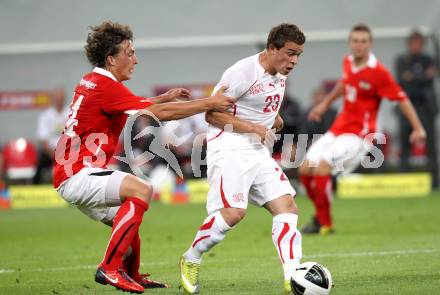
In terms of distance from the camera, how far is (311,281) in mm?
7828

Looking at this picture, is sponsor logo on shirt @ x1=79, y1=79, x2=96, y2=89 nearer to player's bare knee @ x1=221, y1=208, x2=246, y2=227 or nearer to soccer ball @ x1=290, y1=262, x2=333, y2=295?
player's bare knee @ x1=221, y1=208, x2=246, y2=227

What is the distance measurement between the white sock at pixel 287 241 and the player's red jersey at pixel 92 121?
59.7 inches

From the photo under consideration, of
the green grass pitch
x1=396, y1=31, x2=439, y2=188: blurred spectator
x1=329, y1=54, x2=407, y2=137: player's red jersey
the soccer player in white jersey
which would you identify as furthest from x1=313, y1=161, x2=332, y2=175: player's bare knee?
x1=396, y1=31, x2=439, y2=188: blurred spectator

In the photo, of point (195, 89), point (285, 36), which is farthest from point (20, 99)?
point (285, 36)

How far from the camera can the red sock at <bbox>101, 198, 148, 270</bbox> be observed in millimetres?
8008

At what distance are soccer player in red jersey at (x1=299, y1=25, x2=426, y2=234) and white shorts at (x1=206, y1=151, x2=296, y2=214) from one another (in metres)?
4.77

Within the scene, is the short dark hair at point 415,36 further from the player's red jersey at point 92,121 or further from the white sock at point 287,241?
the player's red jersey at point 92,121

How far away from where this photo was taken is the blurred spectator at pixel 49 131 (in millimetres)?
20328

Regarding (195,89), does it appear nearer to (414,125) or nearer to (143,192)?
(414,125)

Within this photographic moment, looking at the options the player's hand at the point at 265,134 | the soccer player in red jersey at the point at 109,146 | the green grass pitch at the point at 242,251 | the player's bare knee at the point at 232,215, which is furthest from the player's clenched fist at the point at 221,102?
the green grass pitch at the point at 242,251

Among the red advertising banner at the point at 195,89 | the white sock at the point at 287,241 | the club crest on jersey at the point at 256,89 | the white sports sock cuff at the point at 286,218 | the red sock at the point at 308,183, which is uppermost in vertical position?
the club crest on jersey at the point at 256,89

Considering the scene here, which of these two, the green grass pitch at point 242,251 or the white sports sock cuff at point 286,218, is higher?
the white sports sock cuff at point 286,218

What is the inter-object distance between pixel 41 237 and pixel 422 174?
30.7 ft

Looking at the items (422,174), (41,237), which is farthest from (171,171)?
(41,237)
